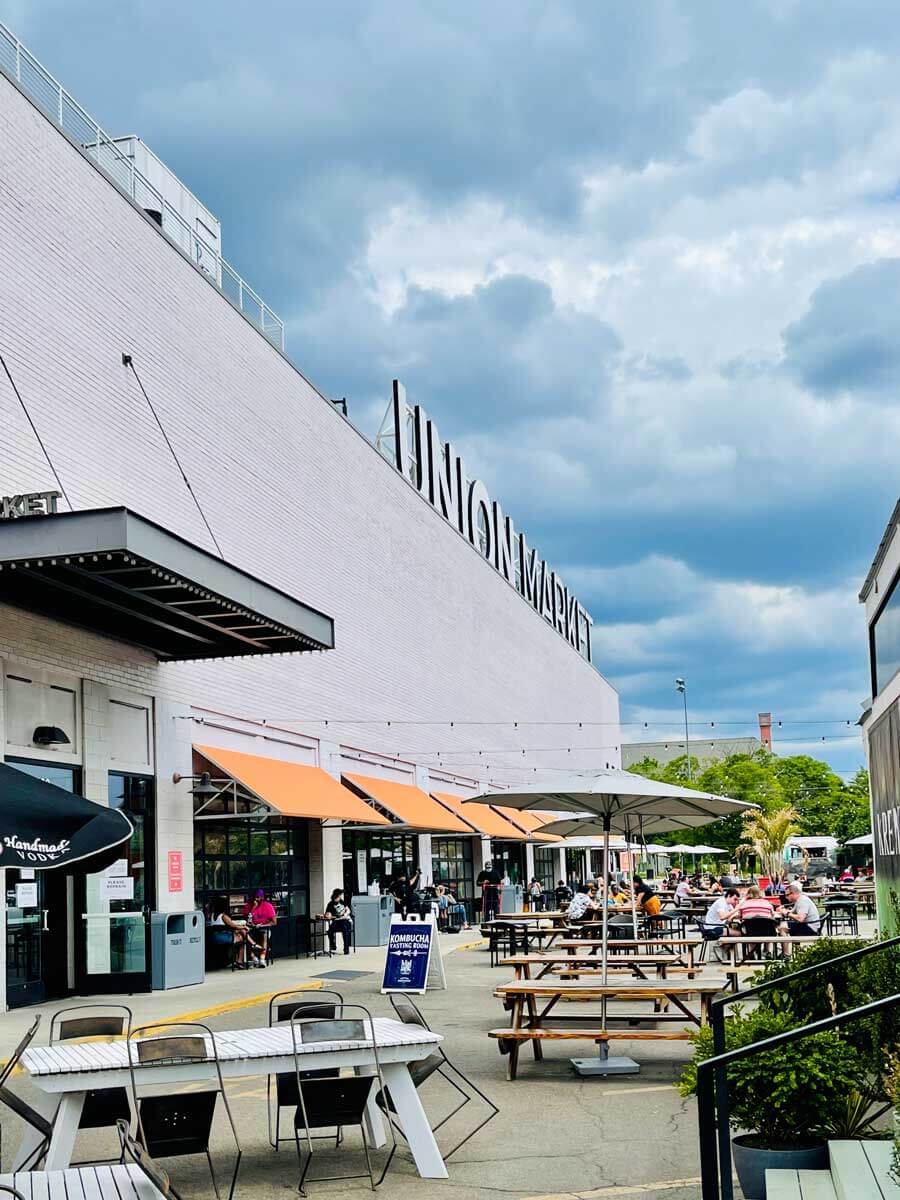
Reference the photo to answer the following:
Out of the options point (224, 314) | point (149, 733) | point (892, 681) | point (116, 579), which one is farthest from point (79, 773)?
point (892, 681)

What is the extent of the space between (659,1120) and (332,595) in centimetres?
2168

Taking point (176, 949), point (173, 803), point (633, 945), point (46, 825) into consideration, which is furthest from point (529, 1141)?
point (173, 803)

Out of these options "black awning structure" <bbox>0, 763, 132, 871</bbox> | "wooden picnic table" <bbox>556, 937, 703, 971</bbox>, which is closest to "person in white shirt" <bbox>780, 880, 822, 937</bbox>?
"wooden picnic table" <bbox>556, 937, 703, 971</bbox>

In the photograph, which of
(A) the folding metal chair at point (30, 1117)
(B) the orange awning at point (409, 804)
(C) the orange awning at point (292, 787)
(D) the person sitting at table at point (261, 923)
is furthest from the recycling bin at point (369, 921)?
(A) the folding metal chair at point (30, 1117)

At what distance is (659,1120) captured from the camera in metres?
9.55

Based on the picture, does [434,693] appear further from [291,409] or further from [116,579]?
[116,579]

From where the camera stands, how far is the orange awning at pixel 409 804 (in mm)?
30475

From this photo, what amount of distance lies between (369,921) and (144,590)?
14.4m

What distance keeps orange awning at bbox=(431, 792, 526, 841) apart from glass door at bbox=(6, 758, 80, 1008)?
18974 mm

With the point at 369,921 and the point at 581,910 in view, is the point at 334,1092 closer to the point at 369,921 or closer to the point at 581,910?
the point at 581,910

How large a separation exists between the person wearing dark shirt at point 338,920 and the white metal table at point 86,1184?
21431 millimetres

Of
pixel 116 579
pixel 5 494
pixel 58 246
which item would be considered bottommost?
pixel 116 579

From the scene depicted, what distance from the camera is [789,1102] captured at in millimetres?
7059

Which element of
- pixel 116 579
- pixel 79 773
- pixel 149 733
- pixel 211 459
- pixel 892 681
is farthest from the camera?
pixel 211 459
